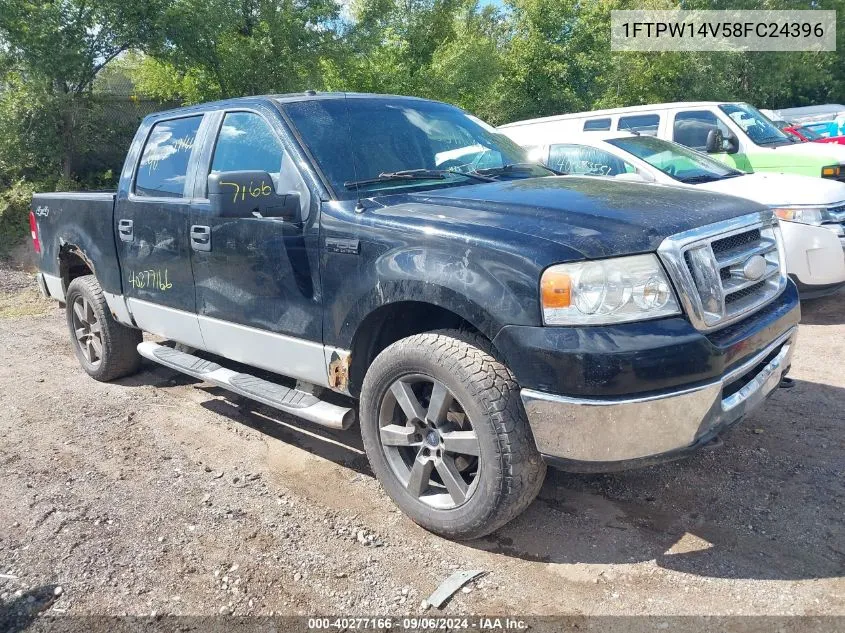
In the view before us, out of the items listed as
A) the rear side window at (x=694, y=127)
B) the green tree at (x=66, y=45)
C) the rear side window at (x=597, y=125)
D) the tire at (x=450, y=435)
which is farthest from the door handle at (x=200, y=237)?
the green tree at (x=66, y=45)

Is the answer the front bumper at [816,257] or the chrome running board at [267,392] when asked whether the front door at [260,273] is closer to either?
the chrome running board at [267,392]

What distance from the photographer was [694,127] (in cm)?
908

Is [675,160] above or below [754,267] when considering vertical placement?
above

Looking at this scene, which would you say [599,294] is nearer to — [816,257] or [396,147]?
[396,147]

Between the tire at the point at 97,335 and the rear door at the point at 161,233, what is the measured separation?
52 centimetres

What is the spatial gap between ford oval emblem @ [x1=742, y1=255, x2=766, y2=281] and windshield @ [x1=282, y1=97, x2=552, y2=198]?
1.32 meters

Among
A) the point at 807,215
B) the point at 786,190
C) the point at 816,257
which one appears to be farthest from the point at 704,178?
the point at 816,257

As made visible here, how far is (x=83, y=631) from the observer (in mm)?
2668

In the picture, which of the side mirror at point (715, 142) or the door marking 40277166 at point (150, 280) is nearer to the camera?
the door marking 40277166 at point (150, 280)

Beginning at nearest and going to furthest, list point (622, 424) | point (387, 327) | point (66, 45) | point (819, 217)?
point (622, 424) → point (387, 327) → point (819, 217) → point (66, 45)

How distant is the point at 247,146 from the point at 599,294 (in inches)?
90.1

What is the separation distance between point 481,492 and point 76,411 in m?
3.41

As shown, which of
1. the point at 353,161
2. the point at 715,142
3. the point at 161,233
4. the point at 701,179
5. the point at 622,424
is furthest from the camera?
the point at 715,142

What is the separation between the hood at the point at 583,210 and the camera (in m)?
2.76
